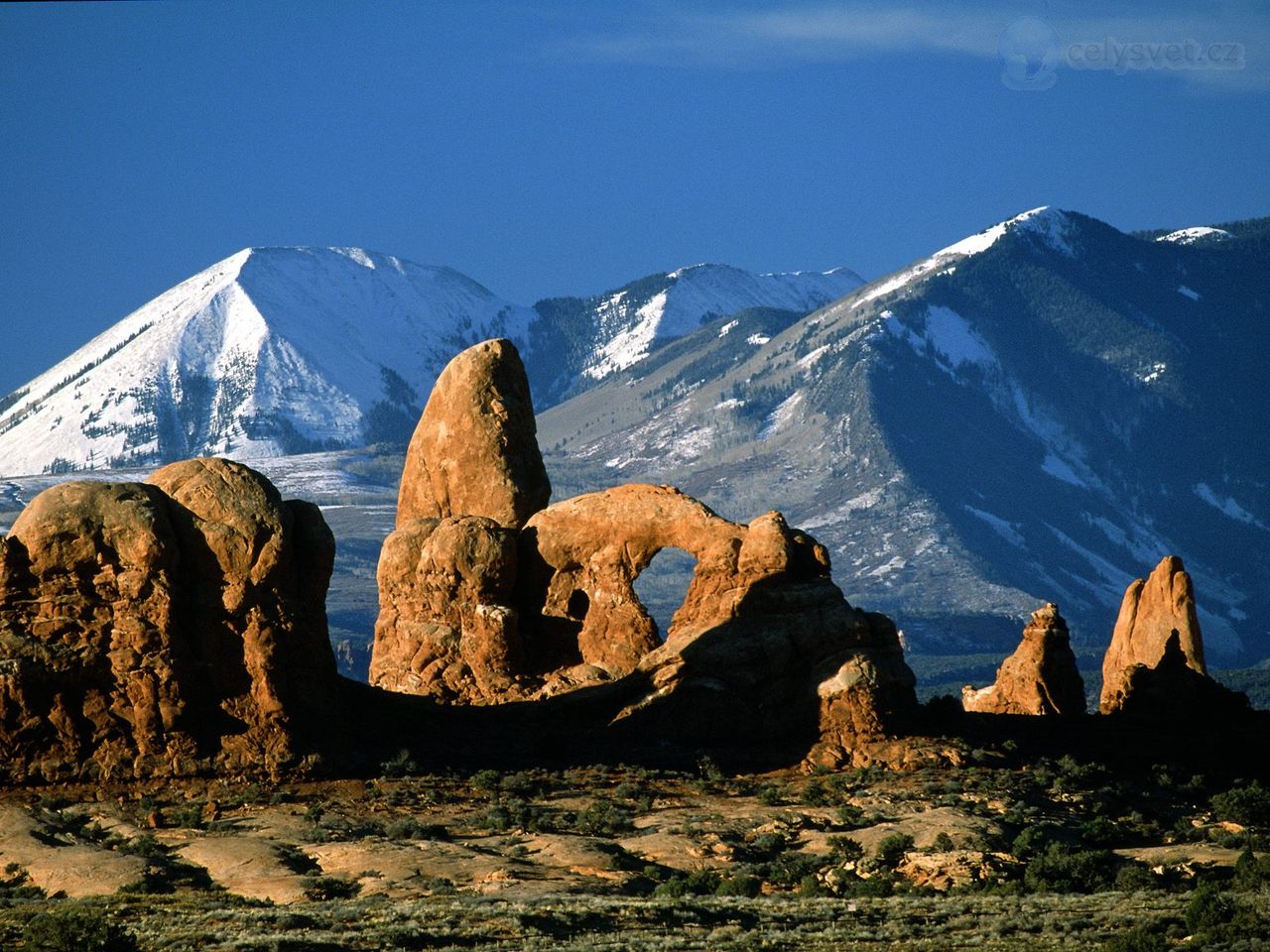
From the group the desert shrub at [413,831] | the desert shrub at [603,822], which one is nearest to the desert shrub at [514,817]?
the desert shrub at [603,822]

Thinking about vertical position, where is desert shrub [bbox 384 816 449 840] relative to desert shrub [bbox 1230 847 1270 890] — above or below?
above

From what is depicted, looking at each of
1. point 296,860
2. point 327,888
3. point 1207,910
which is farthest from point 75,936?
point 1207,910

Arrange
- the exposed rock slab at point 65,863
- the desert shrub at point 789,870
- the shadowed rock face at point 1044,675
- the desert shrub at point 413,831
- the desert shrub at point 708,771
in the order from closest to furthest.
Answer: the exposed rock slab at point 65,863, the desert shrub at point 789,870, the desert shrub at point 413,831, the desert shrub at point 708,771, the shadowed rock face at point 1044,675

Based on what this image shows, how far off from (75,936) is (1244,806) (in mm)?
30567

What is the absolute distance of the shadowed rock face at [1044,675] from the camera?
76.6 m

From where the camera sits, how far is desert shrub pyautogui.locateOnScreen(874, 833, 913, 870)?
52.2 m

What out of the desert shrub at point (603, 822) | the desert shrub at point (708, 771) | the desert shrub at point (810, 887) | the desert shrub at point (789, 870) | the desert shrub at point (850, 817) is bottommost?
the desert shrub at point (810, 887)

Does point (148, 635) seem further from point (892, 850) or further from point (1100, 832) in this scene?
point (1100, 832)

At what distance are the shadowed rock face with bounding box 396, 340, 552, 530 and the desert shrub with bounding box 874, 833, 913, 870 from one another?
27.7 metres

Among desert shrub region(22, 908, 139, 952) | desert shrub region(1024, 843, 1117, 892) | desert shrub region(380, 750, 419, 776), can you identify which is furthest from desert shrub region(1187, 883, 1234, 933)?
desert shrub region(380, 750, 419, 776)

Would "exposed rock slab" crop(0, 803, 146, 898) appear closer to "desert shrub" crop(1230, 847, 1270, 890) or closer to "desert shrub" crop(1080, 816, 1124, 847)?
"desert shrub" crop(1080, 816, 1124, 847)

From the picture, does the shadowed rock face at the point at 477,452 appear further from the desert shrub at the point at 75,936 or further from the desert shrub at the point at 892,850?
the desert shrub at the point at 75,936

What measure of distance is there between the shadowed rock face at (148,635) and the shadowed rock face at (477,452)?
20423 millimetres

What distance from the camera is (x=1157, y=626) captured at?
84.2 m
